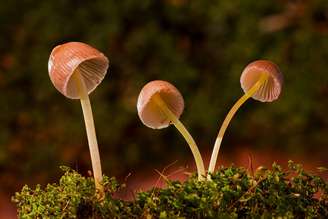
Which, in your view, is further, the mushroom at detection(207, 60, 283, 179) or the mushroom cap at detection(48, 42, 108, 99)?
the mushroom at detection(207, 60, 283, 179)

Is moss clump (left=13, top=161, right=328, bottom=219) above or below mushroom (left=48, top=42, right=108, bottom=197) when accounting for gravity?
below

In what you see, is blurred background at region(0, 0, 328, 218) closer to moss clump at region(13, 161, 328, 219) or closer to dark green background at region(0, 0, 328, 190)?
dark green background at region(0, 0, 328, 190)

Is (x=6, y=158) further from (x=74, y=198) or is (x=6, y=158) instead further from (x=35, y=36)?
(x=74, y=198)

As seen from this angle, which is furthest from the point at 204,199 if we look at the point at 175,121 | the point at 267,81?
the point at 267,81

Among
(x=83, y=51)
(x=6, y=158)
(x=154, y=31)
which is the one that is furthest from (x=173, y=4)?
(x=83, y=51)

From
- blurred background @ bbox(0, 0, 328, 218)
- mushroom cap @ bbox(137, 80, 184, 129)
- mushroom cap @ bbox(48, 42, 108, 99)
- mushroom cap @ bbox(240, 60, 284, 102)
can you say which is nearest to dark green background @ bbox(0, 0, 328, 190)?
blurred background @ bbox(0, 0, 328, 218)

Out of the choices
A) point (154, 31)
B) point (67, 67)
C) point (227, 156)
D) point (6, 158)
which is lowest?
point (67, 67)
